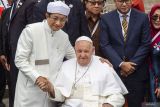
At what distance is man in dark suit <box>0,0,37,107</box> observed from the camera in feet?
20.7

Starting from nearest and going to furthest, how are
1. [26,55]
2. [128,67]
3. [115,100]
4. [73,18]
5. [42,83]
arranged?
[42,83] → [26,55] → [115,100] → [128,67] → [73,18]

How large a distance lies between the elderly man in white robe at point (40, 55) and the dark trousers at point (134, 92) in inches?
43.7

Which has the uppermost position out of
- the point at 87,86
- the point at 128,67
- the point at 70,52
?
the point at 70,52

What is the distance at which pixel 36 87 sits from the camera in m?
5.02

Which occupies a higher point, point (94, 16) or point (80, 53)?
point (94, 16)

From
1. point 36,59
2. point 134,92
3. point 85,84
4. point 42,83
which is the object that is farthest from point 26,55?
point 134,92

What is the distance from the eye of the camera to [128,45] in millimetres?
5734

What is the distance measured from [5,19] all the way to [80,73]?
2.00 m

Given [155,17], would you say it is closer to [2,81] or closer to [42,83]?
[42,83]

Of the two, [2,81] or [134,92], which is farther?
[2,81]

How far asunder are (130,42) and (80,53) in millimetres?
948

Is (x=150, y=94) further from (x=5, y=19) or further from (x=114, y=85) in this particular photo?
(x=5, y=19)

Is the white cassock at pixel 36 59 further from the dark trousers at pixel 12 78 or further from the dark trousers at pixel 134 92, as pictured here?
the dark trousers at pixel 12 78

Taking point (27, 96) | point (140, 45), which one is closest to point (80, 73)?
point (27, 96)
